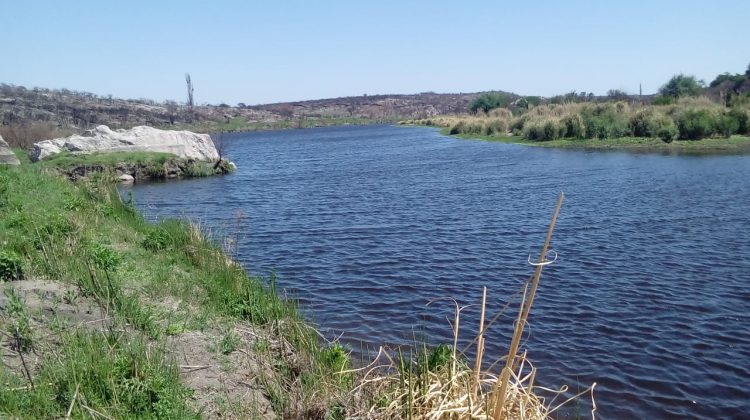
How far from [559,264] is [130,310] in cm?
1102

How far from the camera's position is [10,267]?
851 cm

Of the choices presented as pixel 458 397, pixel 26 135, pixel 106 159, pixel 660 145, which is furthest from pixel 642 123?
pixel 26 135

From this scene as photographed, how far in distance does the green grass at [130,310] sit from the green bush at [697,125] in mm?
42736

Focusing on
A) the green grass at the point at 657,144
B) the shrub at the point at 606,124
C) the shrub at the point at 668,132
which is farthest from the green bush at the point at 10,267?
the shrub at the point at 606,124

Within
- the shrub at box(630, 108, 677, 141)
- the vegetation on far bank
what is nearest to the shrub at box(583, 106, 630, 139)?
the vegetation on far bank

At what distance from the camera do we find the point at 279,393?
6.62 metres

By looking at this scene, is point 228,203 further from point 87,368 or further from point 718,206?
point 87,368

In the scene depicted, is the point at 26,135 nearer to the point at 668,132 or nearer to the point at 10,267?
the point at 10,267

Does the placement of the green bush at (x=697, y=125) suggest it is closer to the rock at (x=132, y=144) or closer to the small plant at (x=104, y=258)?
the rock at (x=132, y=144)

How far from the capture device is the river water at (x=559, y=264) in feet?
31.2

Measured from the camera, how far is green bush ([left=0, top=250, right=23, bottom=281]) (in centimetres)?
841

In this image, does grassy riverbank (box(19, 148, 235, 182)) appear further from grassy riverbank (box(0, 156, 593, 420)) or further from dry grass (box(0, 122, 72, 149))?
grassy riverbank (box(0, 156, 593, 420))

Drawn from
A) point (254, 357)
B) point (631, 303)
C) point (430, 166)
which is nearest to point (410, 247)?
point (631, 303)

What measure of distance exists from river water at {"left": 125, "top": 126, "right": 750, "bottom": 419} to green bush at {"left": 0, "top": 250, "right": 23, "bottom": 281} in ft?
16.2
